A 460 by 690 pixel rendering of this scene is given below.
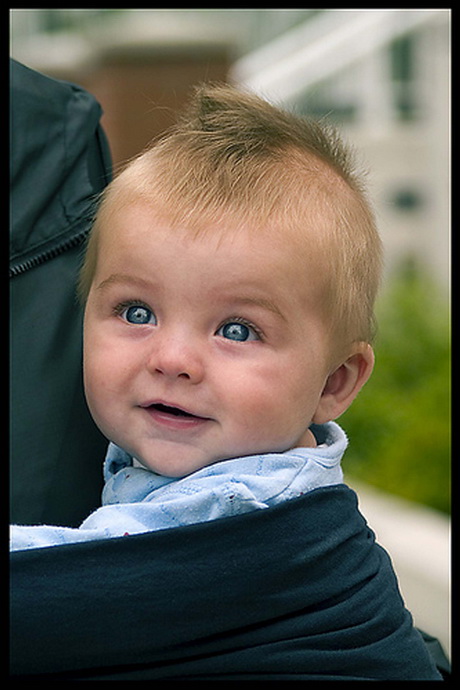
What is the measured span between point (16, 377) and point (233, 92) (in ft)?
1.93

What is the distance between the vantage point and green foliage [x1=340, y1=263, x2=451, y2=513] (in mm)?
4801

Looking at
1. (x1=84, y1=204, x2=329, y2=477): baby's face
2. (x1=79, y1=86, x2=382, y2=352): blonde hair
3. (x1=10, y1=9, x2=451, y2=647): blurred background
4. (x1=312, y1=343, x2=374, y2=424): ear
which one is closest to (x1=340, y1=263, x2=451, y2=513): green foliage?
(x1=10, y1=9, x2=451, y2=647): blurred background

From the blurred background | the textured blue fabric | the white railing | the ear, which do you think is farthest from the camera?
the white railing

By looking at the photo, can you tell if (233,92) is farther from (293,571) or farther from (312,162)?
(293,571)

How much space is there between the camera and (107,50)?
559cm

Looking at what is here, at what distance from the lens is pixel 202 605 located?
4.66ft

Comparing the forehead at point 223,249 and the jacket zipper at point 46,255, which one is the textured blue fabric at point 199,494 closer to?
the forehead at point 223,249

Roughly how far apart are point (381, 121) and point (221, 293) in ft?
23.8

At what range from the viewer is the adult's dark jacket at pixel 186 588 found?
1393 millimetres

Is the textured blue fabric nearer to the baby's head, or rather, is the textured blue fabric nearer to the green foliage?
the baby's head

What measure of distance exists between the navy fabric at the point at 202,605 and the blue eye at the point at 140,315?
0.34 metres

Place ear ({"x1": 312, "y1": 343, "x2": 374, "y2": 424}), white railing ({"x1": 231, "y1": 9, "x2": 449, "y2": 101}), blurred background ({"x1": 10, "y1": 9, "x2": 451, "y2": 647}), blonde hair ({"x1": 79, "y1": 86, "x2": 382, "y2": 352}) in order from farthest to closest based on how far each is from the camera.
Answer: white railing ({"x1": 231, "y1": 9, "x2": 449, "y2": 101}), blurred background ({"x1": 10, "y1": 9, "x2": 451, "y2": 647}), ear ({"x1": 312, "y1": 343, "x2": 374, "y2": 424}), blonde hair ({"x1": 79, "y1": 86, "x2": 382, "y2": 352})

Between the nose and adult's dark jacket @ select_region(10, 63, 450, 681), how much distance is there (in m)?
0.22

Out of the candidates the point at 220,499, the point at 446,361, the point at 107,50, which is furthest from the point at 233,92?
the point at 446,361
